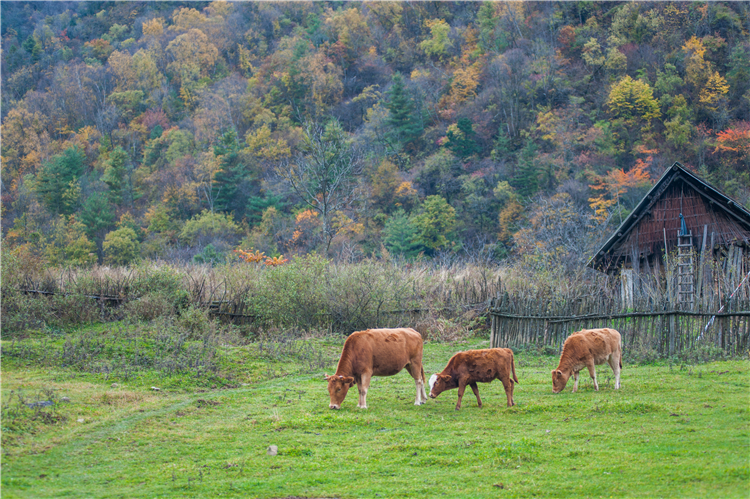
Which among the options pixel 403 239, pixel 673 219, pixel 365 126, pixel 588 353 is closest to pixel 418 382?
pixel 588 353

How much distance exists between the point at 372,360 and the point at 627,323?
7688 mm

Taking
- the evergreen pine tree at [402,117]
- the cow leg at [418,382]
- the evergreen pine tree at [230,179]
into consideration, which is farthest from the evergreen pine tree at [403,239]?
the cow leg at [418,382]

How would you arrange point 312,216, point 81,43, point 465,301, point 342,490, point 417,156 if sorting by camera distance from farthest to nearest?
point 81,43 < point 417,156 < point 312,216 < point 465,301 < point 342,490

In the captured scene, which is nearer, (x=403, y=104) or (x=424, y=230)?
(x=424, y=230)

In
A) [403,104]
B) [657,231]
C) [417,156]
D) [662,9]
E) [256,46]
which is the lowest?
[657,231]

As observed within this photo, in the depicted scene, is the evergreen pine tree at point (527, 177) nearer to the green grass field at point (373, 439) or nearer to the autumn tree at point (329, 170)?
the autumn tree at point (329, 170)

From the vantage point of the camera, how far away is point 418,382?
454 inches

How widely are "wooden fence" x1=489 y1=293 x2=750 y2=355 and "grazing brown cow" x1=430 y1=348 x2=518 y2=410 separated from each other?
5.80 m

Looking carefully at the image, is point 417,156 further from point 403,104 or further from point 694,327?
point 694,327

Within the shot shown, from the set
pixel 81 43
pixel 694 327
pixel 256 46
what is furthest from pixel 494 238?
pixel 81 43

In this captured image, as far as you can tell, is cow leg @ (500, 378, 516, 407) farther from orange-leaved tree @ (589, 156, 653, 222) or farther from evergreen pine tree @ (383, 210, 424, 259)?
evergreen pine tree @ (383, 210, 424, 259)

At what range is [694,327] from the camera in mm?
14359

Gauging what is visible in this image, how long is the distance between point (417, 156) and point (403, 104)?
6563mm

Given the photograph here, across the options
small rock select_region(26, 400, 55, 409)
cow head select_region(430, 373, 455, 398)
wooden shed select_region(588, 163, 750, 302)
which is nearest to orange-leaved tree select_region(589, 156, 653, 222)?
wooden shed select_region(588, 163, 750, 302)
